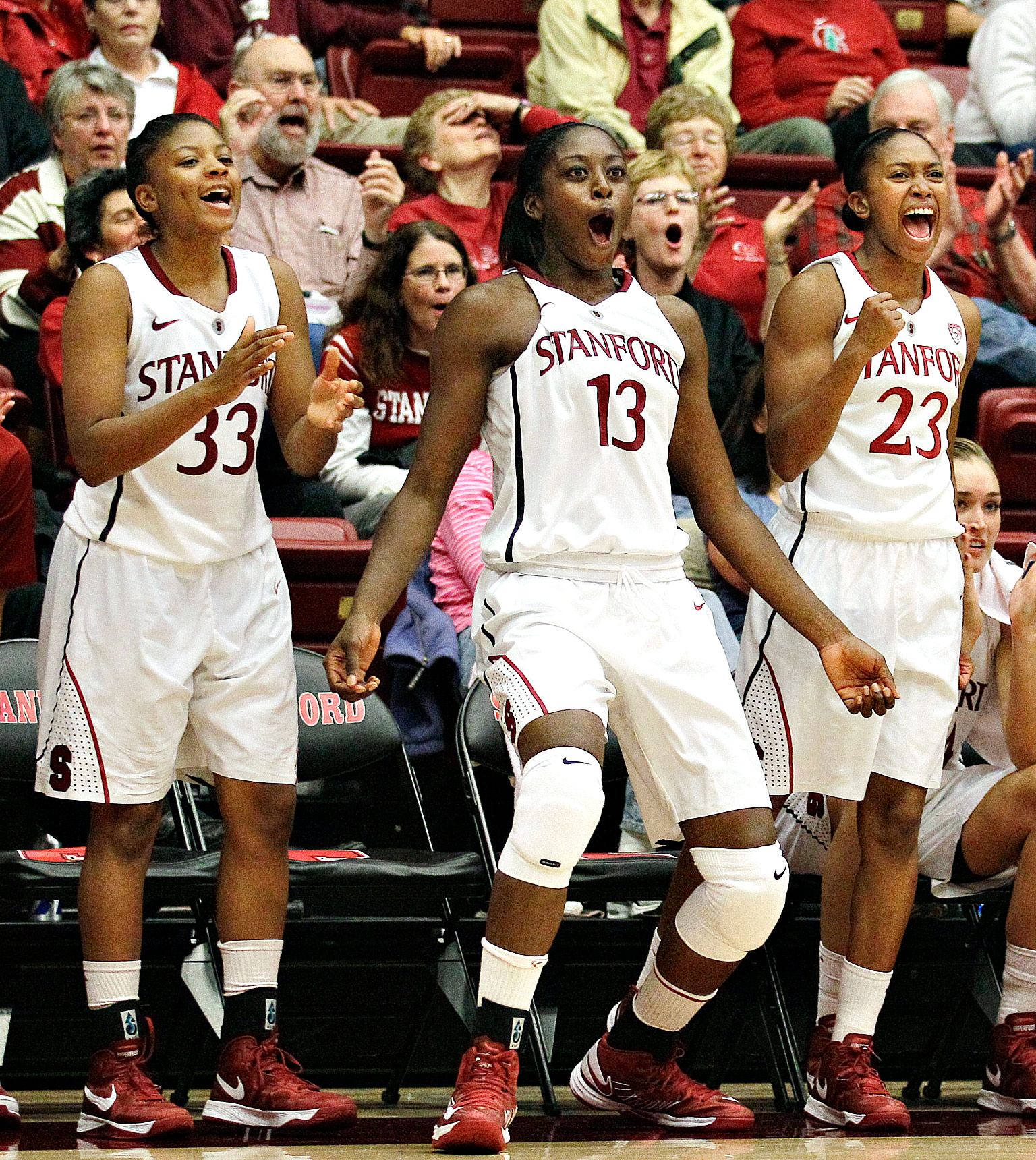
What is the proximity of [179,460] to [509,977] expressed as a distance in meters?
1.09

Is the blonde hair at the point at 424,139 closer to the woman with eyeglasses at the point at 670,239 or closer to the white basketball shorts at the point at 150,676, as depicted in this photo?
the woman with eyeglasses at the point at 670,239

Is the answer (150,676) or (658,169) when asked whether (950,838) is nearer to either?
(150,676)

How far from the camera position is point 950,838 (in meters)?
3.71

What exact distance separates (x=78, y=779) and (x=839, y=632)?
4.65 ft

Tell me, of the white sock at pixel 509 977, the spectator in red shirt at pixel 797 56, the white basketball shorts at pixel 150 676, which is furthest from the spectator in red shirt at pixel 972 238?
the white sock at pixel 509 977

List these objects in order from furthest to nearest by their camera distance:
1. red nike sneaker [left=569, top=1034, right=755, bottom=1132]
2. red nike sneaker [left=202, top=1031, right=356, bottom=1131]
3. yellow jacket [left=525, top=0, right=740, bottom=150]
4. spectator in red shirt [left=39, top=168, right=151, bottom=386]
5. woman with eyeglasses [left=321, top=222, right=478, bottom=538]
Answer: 1. yellow jacket [left=525, top=0, right=740, bottom=150]
2. woman with eyeglasses [left=321, top=222, right=478, bottom=538]
3. spectator in red shirt [left=39, top=168, right=151, bottom=386]
4. red nike sneaker [left=569, top=1034, right=755, bottom=1132]
5. red nike sneaker [left=202, top=1031, right=356, bottom=1131]

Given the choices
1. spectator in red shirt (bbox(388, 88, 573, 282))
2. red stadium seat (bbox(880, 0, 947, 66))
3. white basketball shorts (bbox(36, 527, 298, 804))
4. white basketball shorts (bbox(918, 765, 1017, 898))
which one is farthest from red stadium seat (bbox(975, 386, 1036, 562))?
red stadium seat (bbox(880, 0, 947, 66))

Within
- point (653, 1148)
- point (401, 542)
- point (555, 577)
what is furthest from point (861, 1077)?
point (401, 542)

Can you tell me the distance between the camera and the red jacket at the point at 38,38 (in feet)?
21.6

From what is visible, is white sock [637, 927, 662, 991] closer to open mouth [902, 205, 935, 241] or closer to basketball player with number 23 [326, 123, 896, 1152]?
basketball player with number 23 [326, 123, 896, 1152]

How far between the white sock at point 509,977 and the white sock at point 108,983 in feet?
2.15

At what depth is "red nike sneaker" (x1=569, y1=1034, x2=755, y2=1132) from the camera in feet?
10.1

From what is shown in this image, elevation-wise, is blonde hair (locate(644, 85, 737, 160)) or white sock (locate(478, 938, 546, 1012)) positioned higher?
blonde hair (locate(644, 85, 737, 160))

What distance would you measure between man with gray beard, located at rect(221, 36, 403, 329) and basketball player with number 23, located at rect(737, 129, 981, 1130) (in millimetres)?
2741
